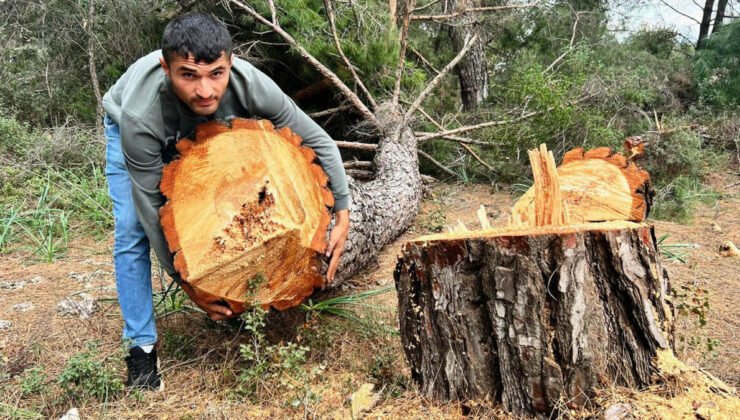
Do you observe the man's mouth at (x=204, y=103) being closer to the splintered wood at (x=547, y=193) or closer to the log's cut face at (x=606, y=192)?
the splintered wood at (x=547, y=193)

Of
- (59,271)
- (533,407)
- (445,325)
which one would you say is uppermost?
(445,325)

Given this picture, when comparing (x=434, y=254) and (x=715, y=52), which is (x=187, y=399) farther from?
(x=715, y=52)

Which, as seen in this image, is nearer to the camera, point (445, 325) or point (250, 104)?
point (445, 325)

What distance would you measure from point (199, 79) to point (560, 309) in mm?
1397

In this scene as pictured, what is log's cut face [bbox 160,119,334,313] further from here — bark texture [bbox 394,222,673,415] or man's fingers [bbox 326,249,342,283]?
bark texture [bbox 394,222,673,415]

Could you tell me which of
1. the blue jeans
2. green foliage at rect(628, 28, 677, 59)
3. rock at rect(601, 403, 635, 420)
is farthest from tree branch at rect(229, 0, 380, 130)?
green foliage at rect(628, 28, 677, 59)

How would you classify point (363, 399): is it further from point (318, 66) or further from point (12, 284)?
point (318, 66)

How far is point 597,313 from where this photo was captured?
1.48 metres

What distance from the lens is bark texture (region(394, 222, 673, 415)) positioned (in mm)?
1478

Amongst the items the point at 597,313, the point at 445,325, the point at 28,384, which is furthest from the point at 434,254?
the point at 28,384

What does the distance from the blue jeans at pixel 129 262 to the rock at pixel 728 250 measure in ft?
11.6

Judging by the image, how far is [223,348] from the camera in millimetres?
2176

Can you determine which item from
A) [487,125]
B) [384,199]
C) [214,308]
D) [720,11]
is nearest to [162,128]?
[214,308]

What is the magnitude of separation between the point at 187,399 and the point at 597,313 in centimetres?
150
